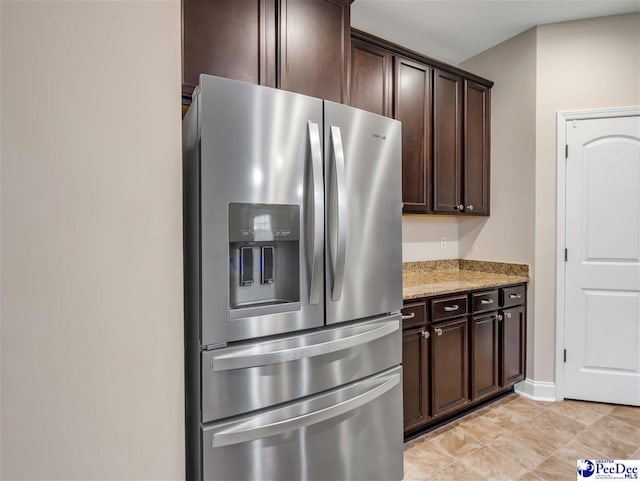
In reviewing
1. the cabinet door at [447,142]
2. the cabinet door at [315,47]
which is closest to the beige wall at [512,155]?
the cabinet door at [447,142]

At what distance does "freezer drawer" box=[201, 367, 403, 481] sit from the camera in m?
1.27

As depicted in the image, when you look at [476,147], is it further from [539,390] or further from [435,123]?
[539,390]

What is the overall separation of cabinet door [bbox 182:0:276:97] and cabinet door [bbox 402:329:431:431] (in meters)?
1.66

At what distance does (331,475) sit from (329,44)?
2.10 meters

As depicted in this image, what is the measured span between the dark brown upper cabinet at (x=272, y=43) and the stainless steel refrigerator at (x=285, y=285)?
16.4 inches

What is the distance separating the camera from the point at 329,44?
80.6 inches

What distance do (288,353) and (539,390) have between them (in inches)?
99.0

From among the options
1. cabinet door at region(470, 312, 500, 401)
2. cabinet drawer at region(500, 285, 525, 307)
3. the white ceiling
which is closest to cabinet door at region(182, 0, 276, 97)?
the white ceiling

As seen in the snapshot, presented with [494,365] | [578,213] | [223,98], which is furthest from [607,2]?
[223,98]

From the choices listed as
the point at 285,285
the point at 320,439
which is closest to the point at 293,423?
the point at 320,439

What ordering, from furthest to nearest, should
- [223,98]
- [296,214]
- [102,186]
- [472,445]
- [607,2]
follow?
[607,2] < [472,445] < [296,214] < [223,98] < [102,186]

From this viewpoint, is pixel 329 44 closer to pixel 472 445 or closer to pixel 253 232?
pixel 253 232

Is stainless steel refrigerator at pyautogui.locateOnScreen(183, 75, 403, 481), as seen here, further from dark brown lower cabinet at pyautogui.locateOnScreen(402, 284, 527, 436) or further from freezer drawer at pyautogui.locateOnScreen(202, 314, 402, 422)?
dark brown lower cabinet at pyautogui.locateOnScreen(402, 284, 527, 436)

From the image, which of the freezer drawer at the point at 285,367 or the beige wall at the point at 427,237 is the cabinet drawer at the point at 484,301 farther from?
the freezer drawer at the point at 285,367
